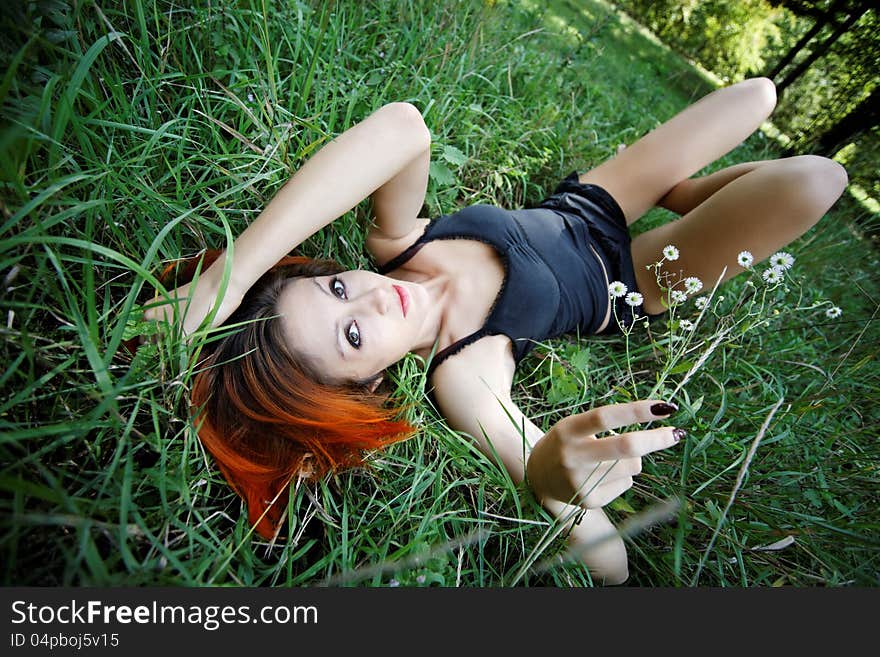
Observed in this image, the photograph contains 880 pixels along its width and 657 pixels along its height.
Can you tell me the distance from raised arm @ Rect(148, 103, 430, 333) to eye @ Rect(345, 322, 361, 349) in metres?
0.32

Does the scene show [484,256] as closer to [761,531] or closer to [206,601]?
[761,531]

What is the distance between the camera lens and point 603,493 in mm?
1221

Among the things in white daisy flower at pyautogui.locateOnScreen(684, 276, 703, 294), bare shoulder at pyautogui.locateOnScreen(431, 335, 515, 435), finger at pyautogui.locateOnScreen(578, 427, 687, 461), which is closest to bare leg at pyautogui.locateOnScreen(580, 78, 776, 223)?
white daisy flower at pyautogui.locateOnScreen(684, 276, 703, 294)

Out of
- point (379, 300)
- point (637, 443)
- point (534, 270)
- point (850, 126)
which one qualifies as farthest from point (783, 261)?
point (850, 126)

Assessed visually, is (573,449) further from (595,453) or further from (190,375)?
(190,375)

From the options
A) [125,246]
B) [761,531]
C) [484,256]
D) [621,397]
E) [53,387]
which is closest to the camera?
[53,387]

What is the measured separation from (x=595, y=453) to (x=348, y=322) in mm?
875

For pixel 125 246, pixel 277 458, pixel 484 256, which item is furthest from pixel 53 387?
pixel 484 256

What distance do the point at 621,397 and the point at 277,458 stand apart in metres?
1.26

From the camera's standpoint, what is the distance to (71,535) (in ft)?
2.96

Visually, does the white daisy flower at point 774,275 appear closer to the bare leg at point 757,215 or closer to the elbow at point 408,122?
the bare leg at point 757,215

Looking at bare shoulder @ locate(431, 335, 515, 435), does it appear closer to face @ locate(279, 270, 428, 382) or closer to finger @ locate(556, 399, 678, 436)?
face @ locate(279, 270, 428, 382)

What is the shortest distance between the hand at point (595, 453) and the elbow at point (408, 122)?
103cm

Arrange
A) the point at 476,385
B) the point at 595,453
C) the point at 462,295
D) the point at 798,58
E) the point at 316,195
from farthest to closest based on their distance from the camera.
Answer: the point at 798,58 < the point at 462,295 < the point at 476,385 < the point at 316,195 < the point at 595,453
